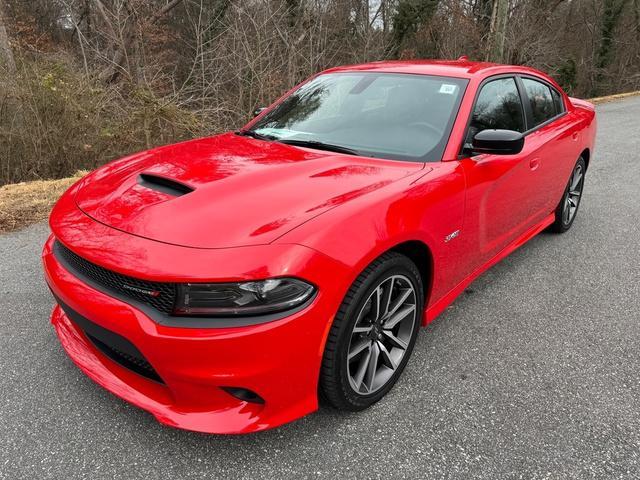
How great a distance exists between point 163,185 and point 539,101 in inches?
121

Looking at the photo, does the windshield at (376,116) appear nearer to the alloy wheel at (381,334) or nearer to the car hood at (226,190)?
the car hood at (226,190)

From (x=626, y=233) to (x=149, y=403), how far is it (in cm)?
453

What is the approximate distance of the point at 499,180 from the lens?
3008 millimetres

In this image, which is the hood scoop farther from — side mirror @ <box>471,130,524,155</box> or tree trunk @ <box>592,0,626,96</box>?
tree trunk @ <box>592,0,626,96</box>

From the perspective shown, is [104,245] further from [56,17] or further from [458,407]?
[56,17]

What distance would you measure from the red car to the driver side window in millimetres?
19

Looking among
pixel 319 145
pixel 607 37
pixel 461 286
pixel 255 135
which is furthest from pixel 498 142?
pixel 607 37

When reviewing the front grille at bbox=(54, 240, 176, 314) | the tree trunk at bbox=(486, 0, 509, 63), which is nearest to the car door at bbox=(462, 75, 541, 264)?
the front grille at bbox=(54, 240, 176, 314)

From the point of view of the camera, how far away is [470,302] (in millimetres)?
3354

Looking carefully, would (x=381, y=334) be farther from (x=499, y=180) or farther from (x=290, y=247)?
(x=499, y=180)

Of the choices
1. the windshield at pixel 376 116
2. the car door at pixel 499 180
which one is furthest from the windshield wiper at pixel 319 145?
the car door at pixel 499 180

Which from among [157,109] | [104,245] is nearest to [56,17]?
[157,109]

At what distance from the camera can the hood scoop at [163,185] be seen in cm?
228

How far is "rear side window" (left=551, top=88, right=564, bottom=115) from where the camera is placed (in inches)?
167
